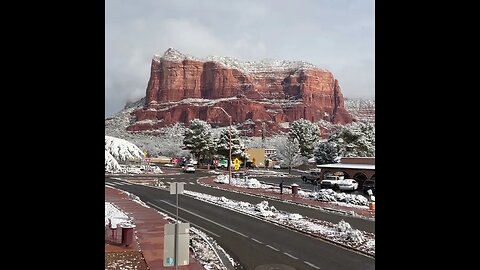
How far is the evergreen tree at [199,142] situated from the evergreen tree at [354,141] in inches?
268

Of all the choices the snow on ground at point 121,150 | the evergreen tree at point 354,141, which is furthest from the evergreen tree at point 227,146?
the evergreen tree at point 354,141

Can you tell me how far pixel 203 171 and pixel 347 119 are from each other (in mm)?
21916

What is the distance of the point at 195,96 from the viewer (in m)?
39.6

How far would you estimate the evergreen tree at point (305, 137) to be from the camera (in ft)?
82.7

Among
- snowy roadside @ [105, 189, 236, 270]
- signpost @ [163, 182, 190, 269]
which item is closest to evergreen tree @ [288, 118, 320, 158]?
snowy roadside @ [105, 189, 236, 270]

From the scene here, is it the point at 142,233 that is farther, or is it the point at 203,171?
the point at 203,171

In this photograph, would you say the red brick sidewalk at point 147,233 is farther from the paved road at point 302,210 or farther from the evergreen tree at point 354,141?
the evergreen tree at point 354,141

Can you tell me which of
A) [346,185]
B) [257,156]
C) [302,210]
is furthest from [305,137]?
[302,210]

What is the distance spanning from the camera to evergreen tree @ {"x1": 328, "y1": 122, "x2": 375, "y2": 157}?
20.3m

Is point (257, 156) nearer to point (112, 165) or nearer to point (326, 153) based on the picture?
point (326, 153)

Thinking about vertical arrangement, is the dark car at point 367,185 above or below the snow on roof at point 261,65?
below

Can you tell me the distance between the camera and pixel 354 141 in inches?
838
